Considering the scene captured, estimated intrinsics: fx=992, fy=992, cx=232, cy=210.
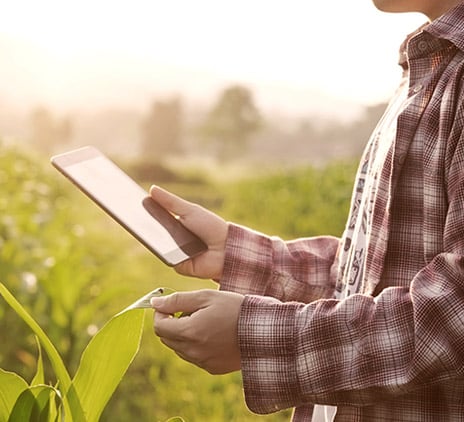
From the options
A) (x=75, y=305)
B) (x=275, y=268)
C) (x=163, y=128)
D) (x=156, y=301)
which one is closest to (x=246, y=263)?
(x=275, y=268)

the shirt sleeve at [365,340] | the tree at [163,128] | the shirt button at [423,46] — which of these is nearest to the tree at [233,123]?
the tree at [163,128]

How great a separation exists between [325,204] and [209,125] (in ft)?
26.9

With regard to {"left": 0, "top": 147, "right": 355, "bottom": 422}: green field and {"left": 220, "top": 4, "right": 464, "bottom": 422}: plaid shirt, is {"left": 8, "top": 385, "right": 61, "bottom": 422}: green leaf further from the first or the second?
{"left": 0, "top": 147, "right": 355, "bottom": 422}: green field

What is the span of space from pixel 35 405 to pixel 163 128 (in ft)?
39.2

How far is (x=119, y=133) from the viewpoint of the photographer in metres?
12.2

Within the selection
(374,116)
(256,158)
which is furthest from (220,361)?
(256,158)

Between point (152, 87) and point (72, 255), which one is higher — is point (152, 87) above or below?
below

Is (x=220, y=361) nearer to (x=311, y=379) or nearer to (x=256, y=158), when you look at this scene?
(x=311, y=379)

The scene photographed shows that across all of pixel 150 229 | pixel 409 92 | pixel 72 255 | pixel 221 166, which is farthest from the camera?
pixel 221 166

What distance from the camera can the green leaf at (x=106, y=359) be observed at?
1.27 meters

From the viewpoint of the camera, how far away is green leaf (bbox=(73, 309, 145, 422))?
1.27 metres

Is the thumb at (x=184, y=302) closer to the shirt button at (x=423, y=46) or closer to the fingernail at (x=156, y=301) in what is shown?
the fingernail at (x=156, y=301)

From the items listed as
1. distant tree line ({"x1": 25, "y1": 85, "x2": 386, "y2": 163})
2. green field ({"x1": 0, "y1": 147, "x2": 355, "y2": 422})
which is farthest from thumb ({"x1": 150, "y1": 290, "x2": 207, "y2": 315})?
distant tree line ({"x1": 25, "y1": 85, "x2": 386, "y2": 163})

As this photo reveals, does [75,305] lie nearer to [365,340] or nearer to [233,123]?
[365,340]
